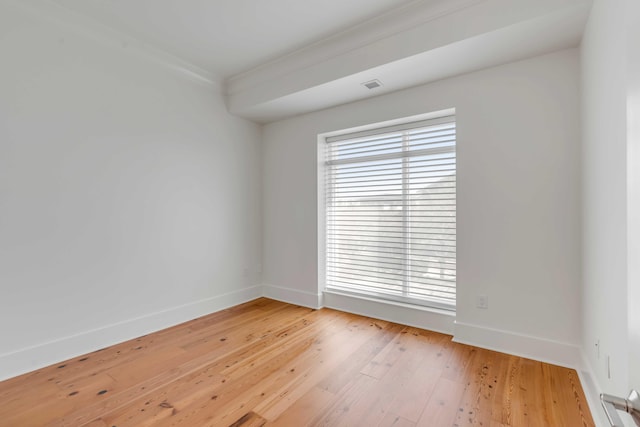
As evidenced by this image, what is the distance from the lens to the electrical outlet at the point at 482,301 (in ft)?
8.59

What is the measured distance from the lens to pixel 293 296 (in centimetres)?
395

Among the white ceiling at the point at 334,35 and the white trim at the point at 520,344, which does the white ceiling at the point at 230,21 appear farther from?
the white trim at the point at 520,344

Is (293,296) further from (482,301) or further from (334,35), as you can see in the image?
(334,35)

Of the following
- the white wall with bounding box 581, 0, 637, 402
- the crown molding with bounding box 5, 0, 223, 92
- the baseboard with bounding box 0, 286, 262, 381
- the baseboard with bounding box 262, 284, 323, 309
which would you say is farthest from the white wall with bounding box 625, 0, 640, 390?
the crown molding with bounding box 5, 0, 223, 92

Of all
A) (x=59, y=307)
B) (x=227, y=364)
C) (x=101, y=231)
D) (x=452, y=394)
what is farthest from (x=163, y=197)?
(x=452, y=394)

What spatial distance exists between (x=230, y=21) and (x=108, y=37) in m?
1.16

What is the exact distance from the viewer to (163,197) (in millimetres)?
3141

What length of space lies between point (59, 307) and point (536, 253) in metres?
3.89

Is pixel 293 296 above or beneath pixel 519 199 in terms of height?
beneath

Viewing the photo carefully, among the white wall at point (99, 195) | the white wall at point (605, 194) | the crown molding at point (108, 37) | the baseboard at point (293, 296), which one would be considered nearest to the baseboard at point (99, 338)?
Answer: the white wall at point (99, 195)

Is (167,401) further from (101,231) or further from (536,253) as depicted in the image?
(536,253)

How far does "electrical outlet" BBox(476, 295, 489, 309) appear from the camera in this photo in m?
2.62

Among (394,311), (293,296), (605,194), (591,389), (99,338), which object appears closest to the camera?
(605,194)

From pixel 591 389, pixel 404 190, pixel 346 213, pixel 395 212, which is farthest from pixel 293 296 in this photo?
pixel 591 389
